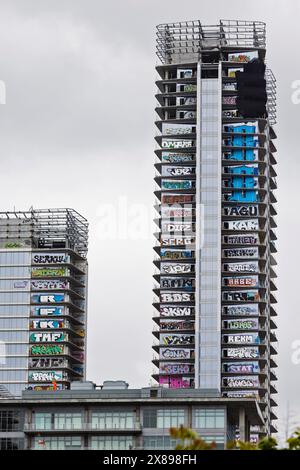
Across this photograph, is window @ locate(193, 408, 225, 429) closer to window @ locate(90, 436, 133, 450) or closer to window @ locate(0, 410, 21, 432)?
window @ locate(90, 436, 133, 450)

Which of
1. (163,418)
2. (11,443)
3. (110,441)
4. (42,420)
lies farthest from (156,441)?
(11,443)

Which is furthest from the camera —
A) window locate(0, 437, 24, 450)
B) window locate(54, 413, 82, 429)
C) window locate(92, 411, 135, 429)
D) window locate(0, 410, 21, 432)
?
window locate(0, 410, 21, 432)

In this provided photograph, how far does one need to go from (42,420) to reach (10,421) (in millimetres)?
4003

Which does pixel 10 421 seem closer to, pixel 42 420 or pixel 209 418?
pixel 42 420

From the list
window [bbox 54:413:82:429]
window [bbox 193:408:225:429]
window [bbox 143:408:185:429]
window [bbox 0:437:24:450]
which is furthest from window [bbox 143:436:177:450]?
window [bbox 0:437:24:450]

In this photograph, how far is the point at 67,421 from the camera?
537 ft

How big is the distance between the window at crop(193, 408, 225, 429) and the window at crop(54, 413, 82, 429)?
1388cm

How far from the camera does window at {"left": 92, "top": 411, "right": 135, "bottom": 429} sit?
163 metres
